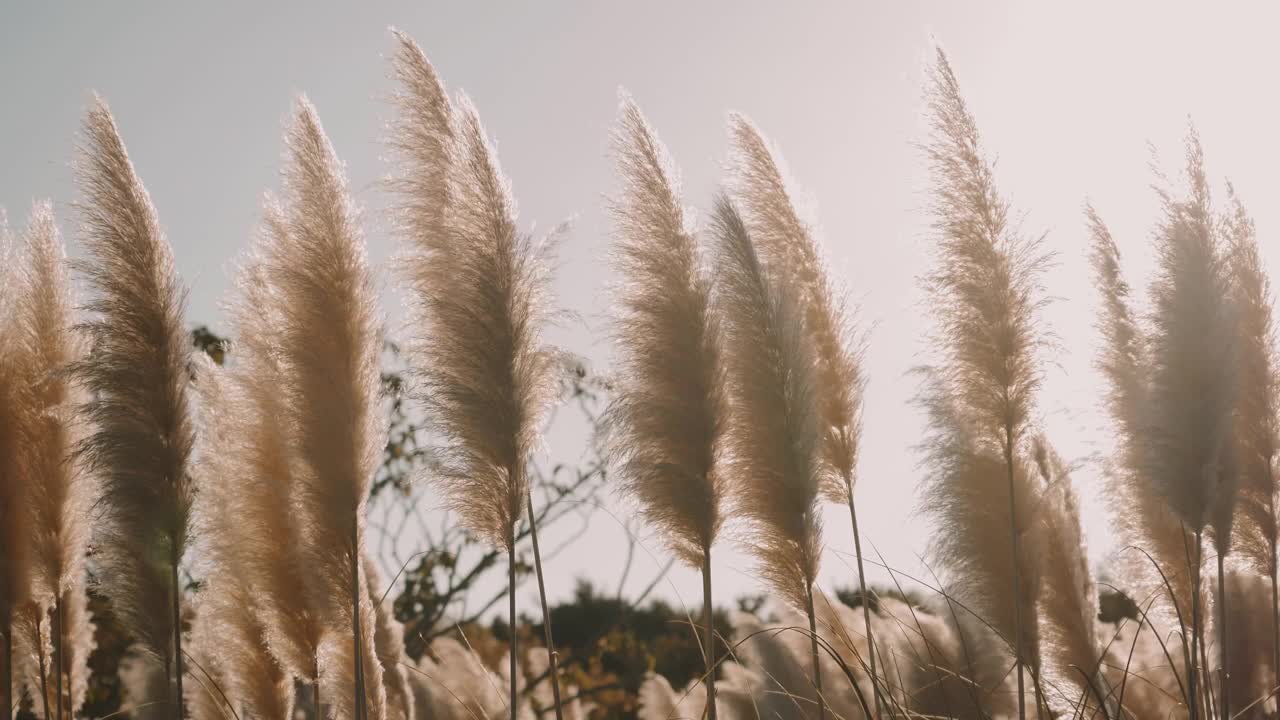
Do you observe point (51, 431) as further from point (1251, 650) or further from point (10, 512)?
point (1251, 650)

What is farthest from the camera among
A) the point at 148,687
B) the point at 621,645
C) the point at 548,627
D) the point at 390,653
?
the point at 621,645

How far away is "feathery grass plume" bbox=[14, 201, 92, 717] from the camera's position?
4.23 metres

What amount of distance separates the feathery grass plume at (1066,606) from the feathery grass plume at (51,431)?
12.1ft

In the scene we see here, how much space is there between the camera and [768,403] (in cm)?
375

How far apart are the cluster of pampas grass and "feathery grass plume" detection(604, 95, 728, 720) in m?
0.01

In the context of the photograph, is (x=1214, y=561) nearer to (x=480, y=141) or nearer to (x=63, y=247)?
(x=480, y=141)

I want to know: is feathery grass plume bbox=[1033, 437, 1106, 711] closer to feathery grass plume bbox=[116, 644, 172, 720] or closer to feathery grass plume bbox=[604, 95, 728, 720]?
feathery grass plume bbox=[604, 95, 728, 720]

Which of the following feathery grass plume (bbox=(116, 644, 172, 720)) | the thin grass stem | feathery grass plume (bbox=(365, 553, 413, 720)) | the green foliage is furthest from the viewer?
the green foliage

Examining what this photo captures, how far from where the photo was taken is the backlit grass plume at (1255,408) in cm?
425

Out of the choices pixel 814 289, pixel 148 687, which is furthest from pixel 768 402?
pixel 148 687

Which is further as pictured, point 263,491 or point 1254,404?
point 1254,404

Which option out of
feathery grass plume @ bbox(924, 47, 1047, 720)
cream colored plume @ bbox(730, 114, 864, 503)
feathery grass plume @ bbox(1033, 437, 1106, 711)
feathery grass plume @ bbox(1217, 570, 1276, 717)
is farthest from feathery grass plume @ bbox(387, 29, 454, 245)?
feathery grass plume @ bbox(1217, 570, 1276, 717)

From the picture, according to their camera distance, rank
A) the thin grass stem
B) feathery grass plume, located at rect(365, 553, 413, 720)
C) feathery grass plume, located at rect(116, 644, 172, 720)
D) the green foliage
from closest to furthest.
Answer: the thin grass stem
feathery grass plume, located at rect(365, 553, 413, 720)
feathery grass plume, located at rect(116, 644, 172, 720)
the green foliage

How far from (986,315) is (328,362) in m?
2.32
